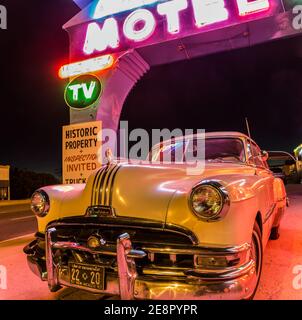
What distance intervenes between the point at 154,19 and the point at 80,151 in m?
3.61

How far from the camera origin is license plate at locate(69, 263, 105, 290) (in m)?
2.54

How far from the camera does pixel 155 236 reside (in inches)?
99.3

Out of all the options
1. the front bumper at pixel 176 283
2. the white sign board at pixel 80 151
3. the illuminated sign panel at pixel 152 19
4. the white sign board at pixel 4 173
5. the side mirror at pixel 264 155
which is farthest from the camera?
the white sign board at pixel 4 173

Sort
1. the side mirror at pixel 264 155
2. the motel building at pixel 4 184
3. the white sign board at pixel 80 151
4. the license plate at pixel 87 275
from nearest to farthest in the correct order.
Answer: the license plate at pixel 87 275, the side mirror at pixel 264 155, the white sign board at pixel 80 151, the motel building at pixel 4 184

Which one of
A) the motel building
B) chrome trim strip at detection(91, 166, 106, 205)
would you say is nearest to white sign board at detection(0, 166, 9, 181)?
the motel building

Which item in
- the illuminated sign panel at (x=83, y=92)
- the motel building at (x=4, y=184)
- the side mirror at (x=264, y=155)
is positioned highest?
the illuminated sign panel at (x=83, y=92)

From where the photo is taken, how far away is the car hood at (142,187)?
265 cm

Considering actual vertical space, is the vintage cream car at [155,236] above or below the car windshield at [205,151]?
below

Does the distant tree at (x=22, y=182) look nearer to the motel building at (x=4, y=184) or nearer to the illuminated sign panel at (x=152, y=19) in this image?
the motel building at (x=4, y=184)

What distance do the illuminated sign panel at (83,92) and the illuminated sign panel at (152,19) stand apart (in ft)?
2.84

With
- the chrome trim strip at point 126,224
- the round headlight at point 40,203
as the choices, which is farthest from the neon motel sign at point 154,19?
the chrome trim strip at point 126,224

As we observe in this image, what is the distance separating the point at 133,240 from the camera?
8.31 ft

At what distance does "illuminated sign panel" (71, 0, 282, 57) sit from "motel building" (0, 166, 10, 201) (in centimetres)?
2140
